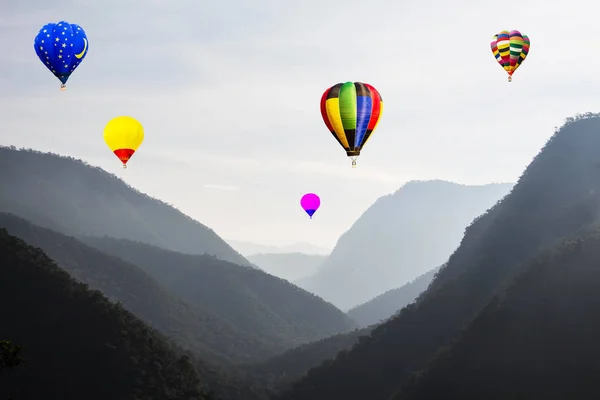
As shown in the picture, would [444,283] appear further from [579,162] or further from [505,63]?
[505,63]

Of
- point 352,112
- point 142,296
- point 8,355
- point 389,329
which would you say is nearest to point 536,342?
point 389,329

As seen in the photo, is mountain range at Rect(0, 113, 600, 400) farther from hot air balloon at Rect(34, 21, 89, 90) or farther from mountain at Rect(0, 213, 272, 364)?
hot air balloon at Rect(34, 21, 89, 90)

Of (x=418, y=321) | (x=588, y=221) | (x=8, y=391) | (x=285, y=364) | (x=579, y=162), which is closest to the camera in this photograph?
(x=8, y=391)

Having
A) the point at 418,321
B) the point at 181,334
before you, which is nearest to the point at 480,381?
the point at 418,321

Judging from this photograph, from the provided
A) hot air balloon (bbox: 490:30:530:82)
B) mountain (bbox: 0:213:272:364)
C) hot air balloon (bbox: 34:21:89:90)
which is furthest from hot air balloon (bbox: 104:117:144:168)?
mountain (bbox: 0:213:272:364)

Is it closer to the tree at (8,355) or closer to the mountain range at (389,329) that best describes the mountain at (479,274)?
the mountain range at (389,329)

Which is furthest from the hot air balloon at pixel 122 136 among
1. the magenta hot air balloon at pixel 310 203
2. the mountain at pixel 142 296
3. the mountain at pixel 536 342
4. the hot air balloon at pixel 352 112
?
the mountain at pixel 142 296
